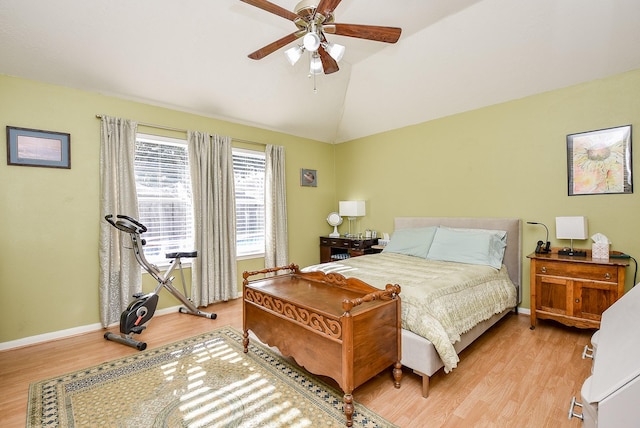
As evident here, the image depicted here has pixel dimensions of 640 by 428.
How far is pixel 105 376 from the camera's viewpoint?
2.28 metres

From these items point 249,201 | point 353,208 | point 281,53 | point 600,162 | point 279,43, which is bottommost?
point 353,208

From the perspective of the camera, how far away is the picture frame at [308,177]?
5.15m

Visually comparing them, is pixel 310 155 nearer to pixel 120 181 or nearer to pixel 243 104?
pixel 243 104

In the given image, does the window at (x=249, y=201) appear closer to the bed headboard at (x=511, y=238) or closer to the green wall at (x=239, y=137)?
the green wall at (x=239, y=137)

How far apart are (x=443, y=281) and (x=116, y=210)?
11.4 feet

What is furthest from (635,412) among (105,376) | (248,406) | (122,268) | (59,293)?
(59,293)

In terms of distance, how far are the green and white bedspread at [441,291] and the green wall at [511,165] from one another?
948 millimetres

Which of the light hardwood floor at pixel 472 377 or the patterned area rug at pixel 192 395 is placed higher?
the patterned area rug at pixel 192 395

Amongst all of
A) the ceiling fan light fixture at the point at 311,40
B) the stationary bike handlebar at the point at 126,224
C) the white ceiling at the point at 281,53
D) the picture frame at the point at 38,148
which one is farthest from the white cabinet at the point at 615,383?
the picture frame at the point at 38,148

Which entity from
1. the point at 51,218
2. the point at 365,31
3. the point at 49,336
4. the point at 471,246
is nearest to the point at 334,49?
the point at 365,31

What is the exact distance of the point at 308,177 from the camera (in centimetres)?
524

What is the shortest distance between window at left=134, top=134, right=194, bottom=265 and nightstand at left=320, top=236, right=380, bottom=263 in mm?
2285

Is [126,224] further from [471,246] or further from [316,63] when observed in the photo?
[471,246]

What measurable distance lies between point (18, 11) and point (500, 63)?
453cm
